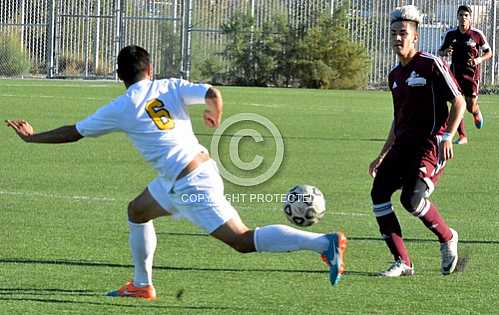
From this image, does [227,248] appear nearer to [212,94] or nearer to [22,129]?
[22,129]

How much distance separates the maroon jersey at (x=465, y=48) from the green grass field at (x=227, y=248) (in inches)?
50.0

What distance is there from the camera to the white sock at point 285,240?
753 centimetres

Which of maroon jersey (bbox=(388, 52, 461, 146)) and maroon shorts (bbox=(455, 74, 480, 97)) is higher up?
maroon jersey (bbox=(388, 52, 461, 146))

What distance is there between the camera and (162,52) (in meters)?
43.9

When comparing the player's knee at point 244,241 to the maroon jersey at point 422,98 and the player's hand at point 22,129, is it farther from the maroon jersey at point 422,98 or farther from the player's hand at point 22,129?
the maroon jersey at point 422,98

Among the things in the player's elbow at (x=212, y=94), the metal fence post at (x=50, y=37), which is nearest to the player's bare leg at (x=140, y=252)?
the player's elbow at (x=212, y=94)

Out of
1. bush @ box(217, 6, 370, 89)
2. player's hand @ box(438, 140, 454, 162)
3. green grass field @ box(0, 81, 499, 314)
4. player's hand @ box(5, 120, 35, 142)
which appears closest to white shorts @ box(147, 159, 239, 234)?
green grass field @ box(0, 81, 499, 314)

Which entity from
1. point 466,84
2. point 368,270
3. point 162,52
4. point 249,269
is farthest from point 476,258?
point 162,52

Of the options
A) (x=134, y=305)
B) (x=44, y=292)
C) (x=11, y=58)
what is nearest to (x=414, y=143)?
(x=134, y=305)

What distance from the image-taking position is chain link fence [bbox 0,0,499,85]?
4306cm

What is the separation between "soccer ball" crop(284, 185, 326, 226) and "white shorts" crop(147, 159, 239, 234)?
0.94 m

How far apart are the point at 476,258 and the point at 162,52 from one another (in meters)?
34.7

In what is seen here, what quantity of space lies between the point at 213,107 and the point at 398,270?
91.6 inches

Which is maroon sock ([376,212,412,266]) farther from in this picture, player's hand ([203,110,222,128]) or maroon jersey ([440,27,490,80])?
maroon jersey ([440,27,490,80])
